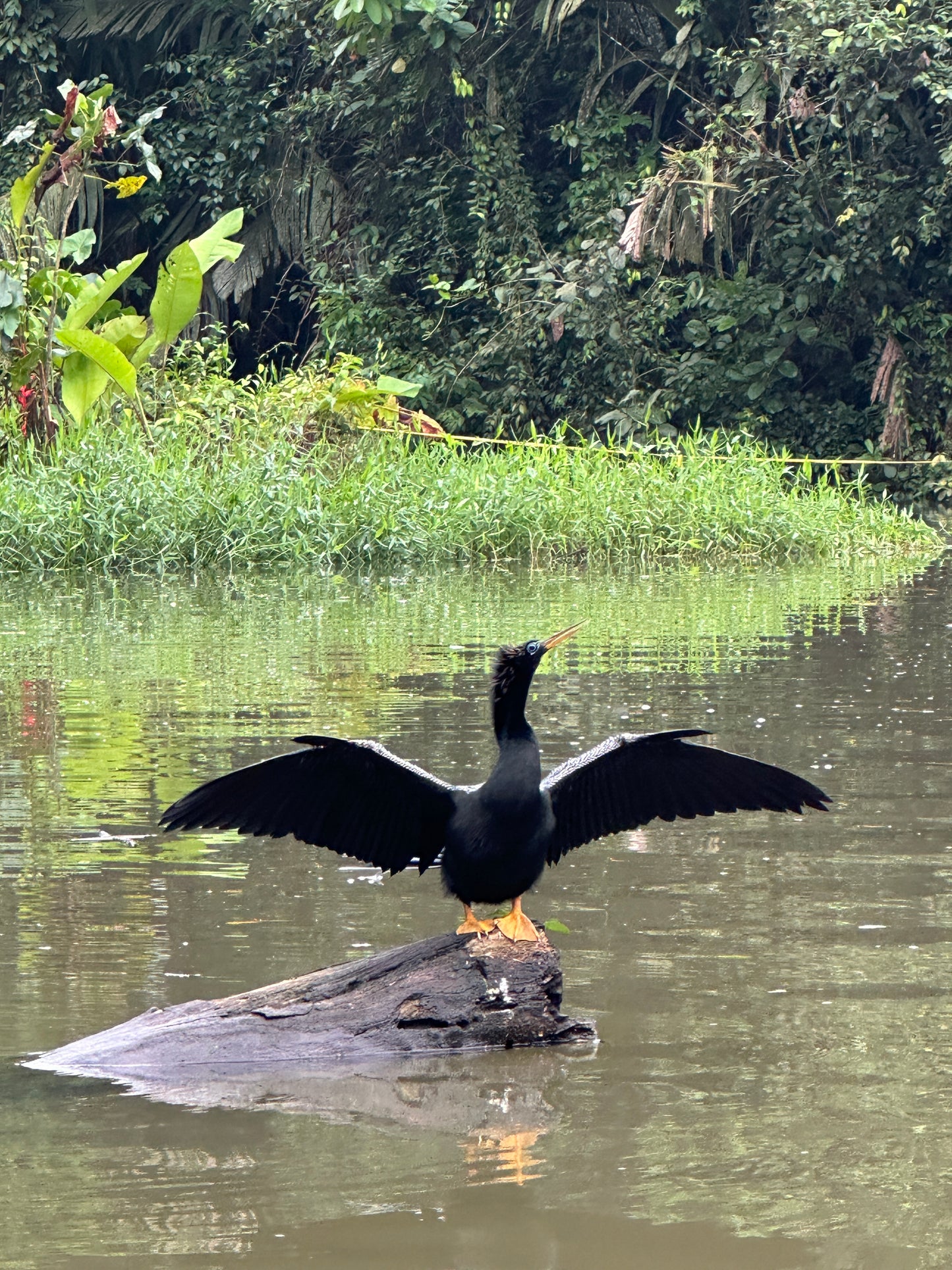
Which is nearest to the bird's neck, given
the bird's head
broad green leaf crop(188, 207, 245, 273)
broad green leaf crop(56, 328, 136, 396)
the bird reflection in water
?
the bird's head

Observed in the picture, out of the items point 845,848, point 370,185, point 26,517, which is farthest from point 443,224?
point 845,848

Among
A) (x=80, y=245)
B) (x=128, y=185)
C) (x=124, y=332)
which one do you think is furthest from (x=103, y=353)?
(x=80, y=245)

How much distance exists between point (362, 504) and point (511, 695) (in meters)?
9.37

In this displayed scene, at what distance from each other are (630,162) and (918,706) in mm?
13945

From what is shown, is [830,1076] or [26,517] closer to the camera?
[830,1076]

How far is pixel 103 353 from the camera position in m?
13.6

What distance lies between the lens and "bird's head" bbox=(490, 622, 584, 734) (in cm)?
375

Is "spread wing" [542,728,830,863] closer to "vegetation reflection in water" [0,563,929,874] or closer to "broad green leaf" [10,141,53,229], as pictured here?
"vegetation reflection in water" [0,563,929,874]

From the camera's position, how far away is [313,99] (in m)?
20.3

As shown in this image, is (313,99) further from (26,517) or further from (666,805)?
(666,805)

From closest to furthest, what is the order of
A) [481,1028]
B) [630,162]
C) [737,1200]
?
[737,1200] < [481,1028] < [630,162]

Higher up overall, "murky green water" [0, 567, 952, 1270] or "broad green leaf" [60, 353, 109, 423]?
"broad green leaf" [60, 353, 109, 423]

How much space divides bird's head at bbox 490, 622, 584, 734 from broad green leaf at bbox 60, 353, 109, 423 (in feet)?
36.0

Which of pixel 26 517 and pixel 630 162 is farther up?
pixel 630 162
